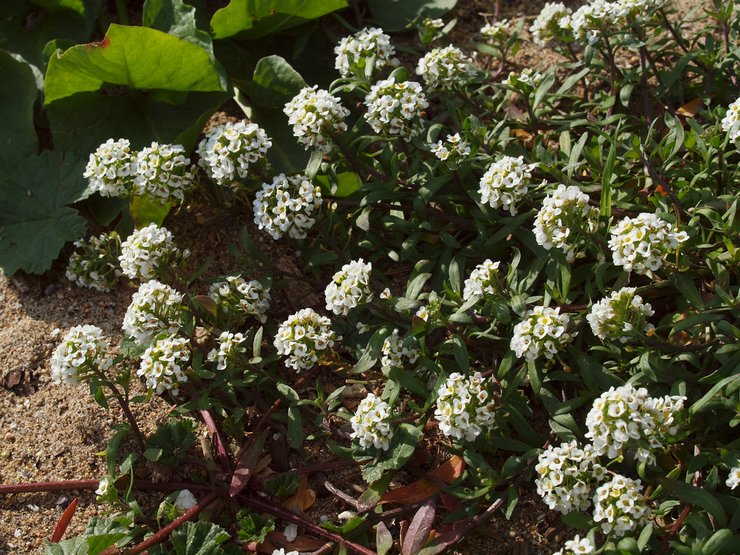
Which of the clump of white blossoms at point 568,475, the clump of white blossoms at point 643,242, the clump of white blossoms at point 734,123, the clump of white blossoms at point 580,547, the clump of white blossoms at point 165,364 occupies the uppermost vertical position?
the clump of white blossoms at point 734,123

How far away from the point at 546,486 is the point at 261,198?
1.81m

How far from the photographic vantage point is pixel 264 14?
4754mm

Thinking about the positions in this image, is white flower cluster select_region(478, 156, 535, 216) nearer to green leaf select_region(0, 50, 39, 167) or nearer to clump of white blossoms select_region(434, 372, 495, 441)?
clump of white blossoms select_region(434, 372, 495, 441)

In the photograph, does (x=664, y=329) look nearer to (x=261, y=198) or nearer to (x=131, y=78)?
(x=261, y=198)

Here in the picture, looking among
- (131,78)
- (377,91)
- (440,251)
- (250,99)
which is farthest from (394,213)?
(131,78)

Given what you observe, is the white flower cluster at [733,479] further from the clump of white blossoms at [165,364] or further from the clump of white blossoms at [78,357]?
the clump of white blossoms at [78,357]

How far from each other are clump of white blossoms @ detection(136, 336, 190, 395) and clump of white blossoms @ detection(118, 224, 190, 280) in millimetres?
403

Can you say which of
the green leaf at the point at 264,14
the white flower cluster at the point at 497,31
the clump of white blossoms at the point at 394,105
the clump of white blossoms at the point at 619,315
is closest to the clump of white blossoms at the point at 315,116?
the clump of white blossoms at the point at 394,105

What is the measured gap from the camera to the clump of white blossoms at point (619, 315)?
3.28 m

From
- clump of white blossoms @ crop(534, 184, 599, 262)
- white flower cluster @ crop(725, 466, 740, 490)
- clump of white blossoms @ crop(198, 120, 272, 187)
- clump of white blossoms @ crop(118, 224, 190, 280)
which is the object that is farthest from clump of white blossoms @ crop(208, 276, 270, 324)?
white flower cluster @ crop(725, 466, 740, 490)

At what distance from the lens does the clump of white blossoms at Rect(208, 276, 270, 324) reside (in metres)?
3.99

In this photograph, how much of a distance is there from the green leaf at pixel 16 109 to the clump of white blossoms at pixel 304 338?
2158 millimetres

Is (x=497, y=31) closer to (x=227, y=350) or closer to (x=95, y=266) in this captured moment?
(x=227, y=350)

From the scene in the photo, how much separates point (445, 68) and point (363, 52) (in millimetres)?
426
